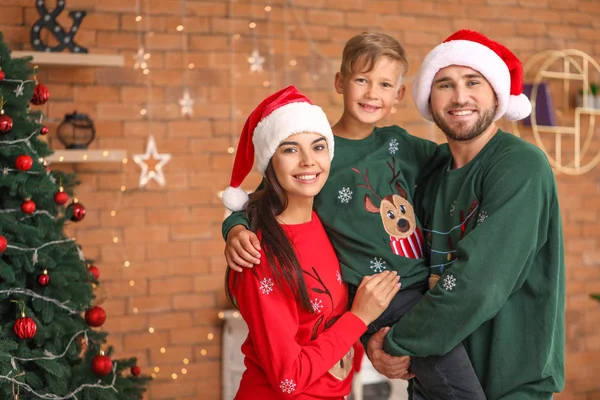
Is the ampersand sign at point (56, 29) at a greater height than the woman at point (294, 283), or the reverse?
the ampersand sign at point (56, 29)

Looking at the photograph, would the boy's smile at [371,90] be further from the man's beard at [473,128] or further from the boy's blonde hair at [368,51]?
the man's beard at [473,128]

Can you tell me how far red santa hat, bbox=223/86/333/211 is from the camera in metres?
1.93

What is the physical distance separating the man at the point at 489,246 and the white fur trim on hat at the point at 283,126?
345mm

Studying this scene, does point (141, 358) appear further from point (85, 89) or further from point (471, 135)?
point (471, 135)

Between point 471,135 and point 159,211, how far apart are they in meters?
2.41

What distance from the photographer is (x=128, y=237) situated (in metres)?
4.00

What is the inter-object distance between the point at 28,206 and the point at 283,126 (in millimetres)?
1084

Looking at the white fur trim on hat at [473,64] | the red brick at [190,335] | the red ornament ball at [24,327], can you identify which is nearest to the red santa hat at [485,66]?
the white fur trim on hat at [473,64]

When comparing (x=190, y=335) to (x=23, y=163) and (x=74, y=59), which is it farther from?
(x=23, y=163)

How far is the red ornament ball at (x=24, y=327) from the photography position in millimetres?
2404

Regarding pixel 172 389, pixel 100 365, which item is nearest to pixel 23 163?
pixel 100 365

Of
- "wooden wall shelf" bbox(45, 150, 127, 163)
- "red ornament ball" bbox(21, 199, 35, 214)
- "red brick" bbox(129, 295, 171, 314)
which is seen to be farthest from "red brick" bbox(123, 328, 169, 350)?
"red ornament ball" bbox(21, 199, 35, 214)

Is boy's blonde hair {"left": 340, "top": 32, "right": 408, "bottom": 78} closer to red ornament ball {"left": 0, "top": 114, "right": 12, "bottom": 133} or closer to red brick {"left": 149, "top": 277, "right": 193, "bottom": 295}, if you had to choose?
red ornament ball {"left": 0, "top": 114, "right": 12, "bottom": 133}

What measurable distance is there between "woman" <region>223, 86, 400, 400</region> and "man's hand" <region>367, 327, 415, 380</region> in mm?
75
